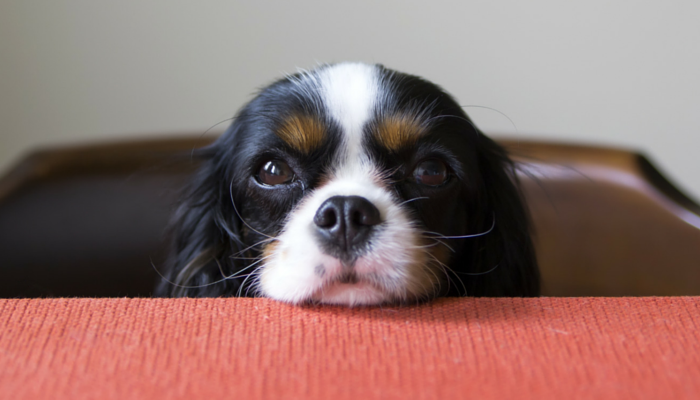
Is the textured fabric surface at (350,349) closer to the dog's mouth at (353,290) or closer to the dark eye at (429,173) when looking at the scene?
the dog's mouth at (353,290)

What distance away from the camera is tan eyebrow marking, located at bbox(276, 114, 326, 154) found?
40.8 inches

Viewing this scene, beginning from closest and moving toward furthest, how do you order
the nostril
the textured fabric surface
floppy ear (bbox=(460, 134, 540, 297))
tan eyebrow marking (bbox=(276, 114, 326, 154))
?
the textured fabric surface
the nostril
tan eyebrow marking (bbox=(276, 114, 326, 154))
floppy ear (bbox=(460, 134, 540, 297))

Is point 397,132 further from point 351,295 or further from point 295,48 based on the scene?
point 295,48

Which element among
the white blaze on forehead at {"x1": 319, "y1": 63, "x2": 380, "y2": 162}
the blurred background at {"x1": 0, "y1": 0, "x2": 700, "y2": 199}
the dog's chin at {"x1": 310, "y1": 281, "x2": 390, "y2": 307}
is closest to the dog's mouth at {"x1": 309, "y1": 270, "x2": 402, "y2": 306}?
the dog's chin at {"x1": 310, "y1": 281, "x2": 390, "y2": 307}

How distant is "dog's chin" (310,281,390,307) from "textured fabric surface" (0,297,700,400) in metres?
0.03

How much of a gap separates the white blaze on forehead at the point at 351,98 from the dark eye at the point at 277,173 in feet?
0.38

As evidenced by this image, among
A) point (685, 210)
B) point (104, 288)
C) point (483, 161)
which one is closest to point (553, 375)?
point (483, 161)

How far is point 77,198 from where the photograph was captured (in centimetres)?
180

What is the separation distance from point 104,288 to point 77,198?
0.96ft

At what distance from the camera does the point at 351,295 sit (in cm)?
90

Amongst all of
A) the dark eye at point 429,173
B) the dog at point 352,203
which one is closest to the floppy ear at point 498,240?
the dog at point 352,203

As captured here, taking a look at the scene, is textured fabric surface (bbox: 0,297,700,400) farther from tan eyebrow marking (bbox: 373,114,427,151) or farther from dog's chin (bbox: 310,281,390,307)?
tan eyebrow marking (bbox: 373,114,427,151)

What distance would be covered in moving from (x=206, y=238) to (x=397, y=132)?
20.0 inches

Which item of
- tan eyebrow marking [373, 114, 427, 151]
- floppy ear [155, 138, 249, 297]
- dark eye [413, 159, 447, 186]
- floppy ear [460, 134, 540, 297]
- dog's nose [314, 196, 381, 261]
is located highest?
tan eyebrow marking [373, 114, 427, 151]
